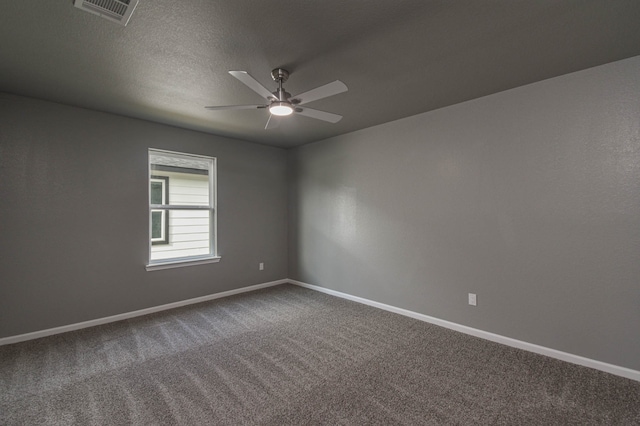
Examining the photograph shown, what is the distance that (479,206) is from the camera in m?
2.98

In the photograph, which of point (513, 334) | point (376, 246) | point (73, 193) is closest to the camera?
A: point (513, 334)

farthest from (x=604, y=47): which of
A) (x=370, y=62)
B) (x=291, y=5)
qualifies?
(x=291, y=5)

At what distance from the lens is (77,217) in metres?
3.19

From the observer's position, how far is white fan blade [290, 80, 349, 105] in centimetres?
197

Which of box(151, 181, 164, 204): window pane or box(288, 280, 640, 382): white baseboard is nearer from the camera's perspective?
box(288, 280, 640, 382): white baseboard

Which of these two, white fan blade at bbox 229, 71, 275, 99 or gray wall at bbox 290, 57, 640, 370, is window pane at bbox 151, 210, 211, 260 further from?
white fan blade at bbox 229, 71, 275, 99

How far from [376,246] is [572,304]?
2.04m

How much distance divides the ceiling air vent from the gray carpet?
2498mm

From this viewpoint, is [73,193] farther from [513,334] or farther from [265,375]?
[513,334]

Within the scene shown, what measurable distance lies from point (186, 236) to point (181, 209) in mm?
412

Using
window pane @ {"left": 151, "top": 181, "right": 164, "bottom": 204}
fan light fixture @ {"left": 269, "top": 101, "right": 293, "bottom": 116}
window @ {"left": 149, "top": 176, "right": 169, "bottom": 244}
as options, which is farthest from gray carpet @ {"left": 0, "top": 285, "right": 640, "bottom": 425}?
fan light fixture @ {"left": 269, "top": 101, "right": 293, "bottom": 116}

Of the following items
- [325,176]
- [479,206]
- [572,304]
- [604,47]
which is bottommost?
[572,304]

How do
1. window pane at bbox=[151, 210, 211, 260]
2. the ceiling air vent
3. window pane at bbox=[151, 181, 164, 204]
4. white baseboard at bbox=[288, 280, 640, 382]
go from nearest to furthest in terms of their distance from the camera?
the ceiling air vent, white baseboard at bbox=[288, 280, 640, 382], window pane at bbox=[151, 181, 164, 204], window pane at bbox=[151, 210, 211, 260]

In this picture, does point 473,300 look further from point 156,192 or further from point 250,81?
point 156,192
